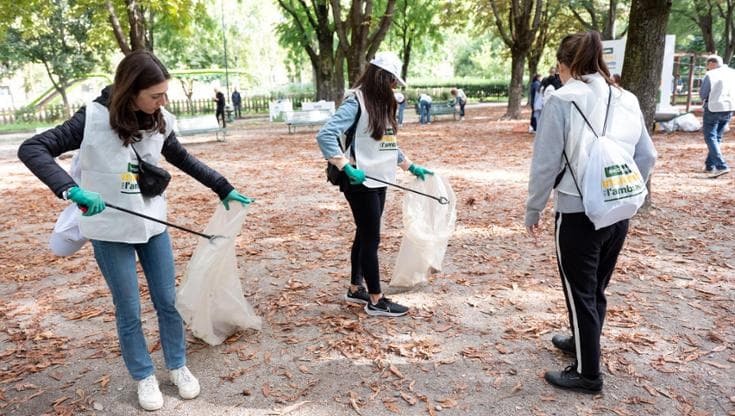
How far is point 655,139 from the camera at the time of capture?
1218 cm

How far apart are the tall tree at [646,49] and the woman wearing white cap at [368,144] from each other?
11.3ft

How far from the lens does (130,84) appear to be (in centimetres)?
223

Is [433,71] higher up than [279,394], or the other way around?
[433,71]

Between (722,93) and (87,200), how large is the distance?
8551 millimetres

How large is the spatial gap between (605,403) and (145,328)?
9.59 feet

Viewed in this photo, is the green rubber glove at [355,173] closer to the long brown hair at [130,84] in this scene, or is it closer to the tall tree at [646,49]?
the long brown hair at [130,84]

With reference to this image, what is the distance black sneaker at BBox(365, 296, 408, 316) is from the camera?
→ 3.68 metres

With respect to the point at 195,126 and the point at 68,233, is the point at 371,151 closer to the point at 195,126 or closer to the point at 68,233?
the point at 68,233

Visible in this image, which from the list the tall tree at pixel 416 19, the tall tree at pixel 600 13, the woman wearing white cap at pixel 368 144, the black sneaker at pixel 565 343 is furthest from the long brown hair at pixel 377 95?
the tall tree at pixel 416 19

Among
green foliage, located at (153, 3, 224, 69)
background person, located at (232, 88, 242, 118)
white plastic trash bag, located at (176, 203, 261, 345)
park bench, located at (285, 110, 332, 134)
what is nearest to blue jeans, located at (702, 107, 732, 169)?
white plastic trash bag, located at (176, 203, 261, 345)

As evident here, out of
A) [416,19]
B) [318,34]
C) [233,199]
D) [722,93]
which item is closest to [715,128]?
[722,93]

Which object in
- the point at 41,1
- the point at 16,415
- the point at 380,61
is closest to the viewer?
the point at 16,415

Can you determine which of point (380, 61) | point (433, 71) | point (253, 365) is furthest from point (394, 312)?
point (433, 71)

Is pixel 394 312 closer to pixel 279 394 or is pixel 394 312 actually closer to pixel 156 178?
pixel 279 394
